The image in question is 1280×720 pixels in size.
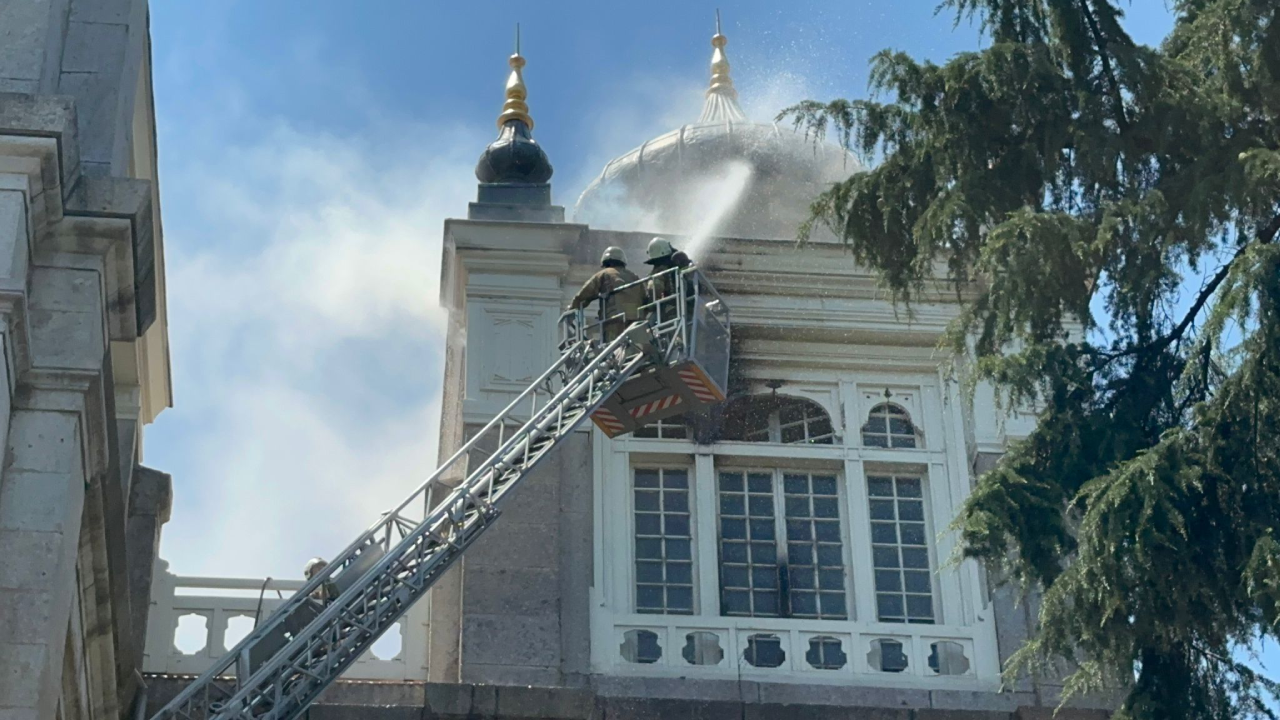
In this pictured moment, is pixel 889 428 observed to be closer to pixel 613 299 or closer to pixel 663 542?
pixel 663 542

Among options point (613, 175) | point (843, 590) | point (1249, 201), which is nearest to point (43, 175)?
point (1249, 201)

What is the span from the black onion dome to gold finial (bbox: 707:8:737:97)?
3551 millimetres

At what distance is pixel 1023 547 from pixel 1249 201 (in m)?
2.47

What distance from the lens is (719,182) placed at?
64.8 ft

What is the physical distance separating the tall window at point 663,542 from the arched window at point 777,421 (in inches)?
27.3

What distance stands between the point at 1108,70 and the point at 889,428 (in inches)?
191

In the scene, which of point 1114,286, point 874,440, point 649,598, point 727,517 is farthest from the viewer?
Answer: point 874,440

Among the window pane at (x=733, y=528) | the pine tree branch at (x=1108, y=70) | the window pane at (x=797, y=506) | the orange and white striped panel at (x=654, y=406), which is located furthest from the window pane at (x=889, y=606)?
the pine tree branch at (x=1108, y=70)

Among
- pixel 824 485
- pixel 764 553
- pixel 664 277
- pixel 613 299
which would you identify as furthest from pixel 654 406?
pixel 824 485

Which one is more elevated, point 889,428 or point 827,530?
point 889,428

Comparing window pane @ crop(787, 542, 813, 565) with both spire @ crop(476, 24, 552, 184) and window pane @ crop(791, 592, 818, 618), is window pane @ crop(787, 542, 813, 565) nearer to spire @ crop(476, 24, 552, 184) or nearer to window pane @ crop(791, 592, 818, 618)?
window pane @ crop(791, 592, 818, 618)

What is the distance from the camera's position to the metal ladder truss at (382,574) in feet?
43.9

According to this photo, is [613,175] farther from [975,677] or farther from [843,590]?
[975,677]

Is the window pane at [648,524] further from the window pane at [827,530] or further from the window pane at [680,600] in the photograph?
the window pane at [827,530]
